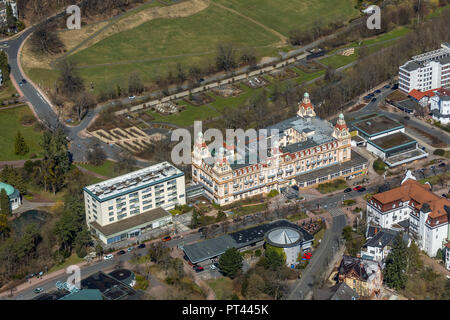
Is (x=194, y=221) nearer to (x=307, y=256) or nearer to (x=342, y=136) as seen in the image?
(x=307, y=256)

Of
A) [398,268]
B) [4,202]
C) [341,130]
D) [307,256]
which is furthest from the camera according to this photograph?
[341,130]

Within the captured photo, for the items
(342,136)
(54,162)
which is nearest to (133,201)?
(54,162)

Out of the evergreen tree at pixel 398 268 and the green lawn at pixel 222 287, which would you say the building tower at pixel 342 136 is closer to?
the evergreen tree at pixel 398 268

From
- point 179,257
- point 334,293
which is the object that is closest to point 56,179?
point 179,257

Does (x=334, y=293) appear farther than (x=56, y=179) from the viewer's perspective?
No

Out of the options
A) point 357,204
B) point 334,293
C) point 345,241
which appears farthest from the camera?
point 357,204

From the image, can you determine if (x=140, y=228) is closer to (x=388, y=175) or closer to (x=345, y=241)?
(x=345, y=241)

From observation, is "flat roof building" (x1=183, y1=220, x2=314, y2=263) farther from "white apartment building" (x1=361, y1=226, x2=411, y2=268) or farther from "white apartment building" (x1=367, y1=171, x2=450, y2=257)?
"white apartment building" (x1=367, y1=171, x2=450, y2=257)

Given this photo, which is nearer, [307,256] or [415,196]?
[307,256]
